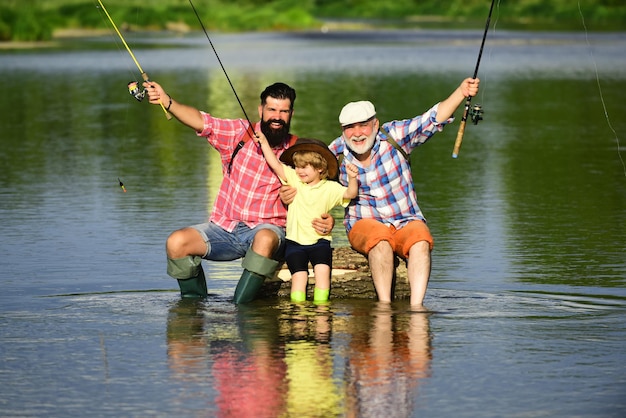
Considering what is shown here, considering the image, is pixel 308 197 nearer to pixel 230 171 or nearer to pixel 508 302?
pixel 230 171

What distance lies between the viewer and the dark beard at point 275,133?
8758 mm

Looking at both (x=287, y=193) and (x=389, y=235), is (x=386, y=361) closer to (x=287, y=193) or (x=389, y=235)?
(x=389, y=235)

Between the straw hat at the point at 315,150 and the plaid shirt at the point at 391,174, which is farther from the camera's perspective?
the plaid shirt at the point at 391,174

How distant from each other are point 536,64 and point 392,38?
24.3 meters

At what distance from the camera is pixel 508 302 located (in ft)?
28.9

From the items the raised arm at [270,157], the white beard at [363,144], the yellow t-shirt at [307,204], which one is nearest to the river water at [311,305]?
the yellow t-shirt at [307,204]

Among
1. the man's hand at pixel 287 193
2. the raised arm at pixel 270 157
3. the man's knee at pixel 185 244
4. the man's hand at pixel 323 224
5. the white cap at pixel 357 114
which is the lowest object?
the man's knee at pixel 185 244

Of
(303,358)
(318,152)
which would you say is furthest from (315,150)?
(303,358)

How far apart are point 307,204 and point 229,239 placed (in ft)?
1.66

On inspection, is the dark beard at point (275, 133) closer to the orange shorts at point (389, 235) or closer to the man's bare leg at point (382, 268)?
the orange shorts at point (389, 235)

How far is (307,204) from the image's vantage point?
866cm

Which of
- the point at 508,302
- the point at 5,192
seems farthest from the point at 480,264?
the point at 5,192

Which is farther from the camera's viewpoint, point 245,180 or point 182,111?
point 245,180

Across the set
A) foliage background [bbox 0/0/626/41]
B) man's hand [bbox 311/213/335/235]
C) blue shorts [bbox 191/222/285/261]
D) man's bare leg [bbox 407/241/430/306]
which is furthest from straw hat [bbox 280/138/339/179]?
foliage background [bbox 0/0/626/41]
